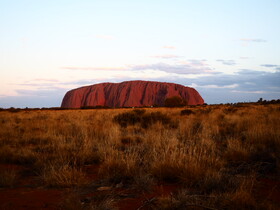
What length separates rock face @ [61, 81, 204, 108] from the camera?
92625 millimetres

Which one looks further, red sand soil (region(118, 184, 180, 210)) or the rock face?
the rock face

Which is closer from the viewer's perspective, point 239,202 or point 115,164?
point 239,202

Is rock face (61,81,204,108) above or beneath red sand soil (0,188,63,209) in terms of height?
above

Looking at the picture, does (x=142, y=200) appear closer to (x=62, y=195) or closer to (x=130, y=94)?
(x=62, y=195)

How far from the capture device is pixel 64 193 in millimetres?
2973

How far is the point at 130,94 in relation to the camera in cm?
9375

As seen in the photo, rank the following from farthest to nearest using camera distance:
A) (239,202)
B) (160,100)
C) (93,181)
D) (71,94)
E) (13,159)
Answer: (71,94) < (160,100) < (13,159) < (93,181) < (239,202)

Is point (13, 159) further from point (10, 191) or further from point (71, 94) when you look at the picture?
point (71, 94)

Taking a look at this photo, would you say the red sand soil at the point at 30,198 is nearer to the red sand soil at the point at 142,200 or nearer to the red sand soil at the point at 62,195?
the red sand soil at the point at 62,195

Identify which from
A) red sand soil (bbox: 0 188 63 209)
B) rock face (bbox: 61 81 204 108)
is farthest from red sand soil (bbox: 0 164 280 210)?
rock face (bbox: 61 81 204 108)

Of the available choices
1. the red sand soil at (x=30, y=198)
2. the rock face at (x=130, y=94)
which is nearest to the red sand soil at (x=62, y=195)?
the red sand soil at (x=30, y=198)

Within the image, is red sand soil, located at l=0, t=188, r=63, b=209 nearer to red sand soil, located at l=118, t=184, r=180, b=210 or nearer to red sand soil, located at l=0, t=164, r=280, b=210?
red sand soil, located at l=0, t=164, r=280, b=210

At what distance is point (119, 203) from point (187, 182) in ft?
3.37

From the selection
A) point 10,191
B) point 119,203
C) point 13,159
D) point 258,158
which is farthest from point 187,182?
point 13,159
